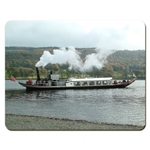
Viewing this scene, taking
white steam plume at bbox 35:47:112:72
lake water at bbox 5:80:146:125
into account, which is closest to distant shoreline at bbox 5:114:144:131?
lake water at bbox 5:80:146:125

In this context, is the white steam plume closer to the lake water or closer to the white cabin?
the white cabin

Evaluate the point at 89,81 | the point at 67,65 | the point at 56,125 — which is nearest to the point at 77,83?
the point at 89,81

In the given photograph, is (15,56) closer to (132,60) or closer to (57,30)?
(57,30)

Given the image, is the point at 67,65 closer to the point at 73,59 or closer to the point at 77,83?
the point at 73,59

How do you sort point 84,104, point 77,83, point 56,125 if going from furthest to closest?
point 77,83, point 84,104, point 56,125

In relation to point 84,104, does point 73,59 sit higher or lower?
higher

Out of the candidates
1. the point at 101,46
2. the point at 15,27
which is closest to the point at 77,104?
the point at 101,46

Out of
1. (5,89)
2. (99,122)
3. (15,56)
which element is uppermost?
(15,56)
